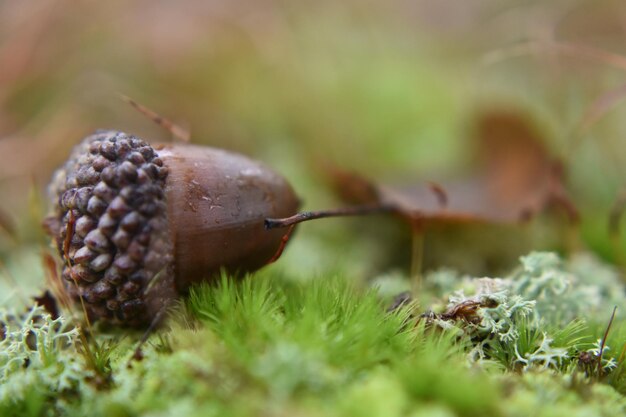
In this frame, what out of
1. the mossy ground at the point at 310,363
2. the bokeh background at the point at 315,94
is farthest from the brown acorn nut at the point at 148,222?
the bokeh background at the point at 315,94

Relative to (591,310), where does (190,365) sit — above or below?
above

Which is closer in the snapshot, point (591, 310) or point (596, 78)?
point (591, 310)

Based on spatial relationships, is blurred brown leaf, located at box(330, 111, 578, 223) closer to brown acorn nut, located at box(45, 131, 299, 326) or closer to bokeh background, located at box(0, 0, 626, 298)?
bokeh background, located at box(0, 0, 626, 298)

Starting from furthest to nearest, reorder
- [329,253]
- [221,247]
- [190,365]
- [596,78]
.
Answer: [596,78] → [329,253] → [221,247] → [190,365]

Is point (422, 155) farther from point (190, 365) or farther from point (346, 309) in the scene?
point (190, 365)

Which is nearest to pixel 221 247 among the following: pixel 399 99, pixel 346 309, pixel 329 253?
pixel 346 309

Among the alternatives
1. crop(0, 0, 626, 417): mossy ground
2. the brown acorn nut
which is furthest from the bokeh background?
the brown acorn nut
